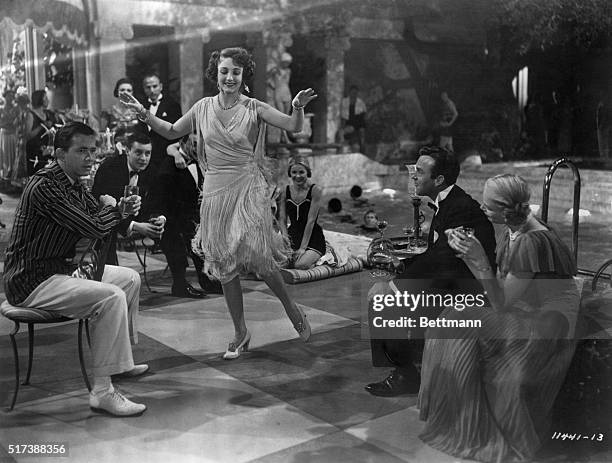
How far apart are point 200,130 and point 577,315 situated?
6.26ft

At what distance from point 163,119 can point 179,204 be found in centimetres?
56

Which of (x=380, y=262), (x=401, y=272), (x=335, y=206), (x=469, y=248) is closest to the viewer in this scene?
(x=469, y=248)

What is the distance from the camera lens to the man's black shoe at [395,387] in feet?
10.4

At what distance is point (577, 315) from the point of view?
262cm

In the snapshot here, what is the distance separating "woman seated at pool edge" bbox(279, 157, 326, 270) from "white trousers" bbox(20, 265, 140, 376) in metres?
2.59

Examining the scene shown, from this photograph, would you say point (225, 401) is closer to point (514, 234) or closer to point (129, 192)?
point (129, 192)

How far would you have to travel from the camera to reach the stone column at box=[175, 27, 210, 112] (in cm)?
1004

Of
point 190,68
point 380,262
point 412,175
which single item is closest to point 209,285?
point 380,262

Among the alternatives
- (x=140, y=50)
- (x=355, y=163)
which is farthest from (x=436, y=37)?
(x=140, y=50)

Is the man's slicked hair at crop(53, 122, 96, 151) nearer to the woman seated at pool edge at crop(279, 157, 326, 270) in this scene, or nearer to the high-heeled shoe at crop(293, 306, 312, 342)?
the high-heeled shoe at crop(293, 306, 312, 342)

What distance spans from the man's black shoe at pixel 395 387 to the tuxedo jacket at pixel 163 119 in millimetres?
2487

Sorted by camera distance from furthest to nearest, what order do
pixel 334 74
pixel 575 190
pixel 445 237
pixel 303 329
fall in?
pixel 334 74, pixel 575 190, pixel 303 329, pixel 445 237

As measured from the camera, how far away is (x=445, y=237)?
116 inches

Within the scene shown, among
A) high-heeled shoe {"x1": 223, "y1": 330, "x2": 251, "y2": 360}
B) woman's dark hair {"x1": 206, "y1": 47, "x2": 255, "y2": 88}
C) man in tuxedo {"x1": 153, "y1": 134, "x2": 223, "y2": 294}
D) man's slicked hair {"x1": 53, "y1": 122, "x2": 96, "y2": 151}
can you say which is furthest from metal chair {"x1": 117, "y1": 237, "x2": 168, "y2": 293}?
man's slicked hair {"x1": 53, "y1": 122, "x2": 96, "y2": 151}
